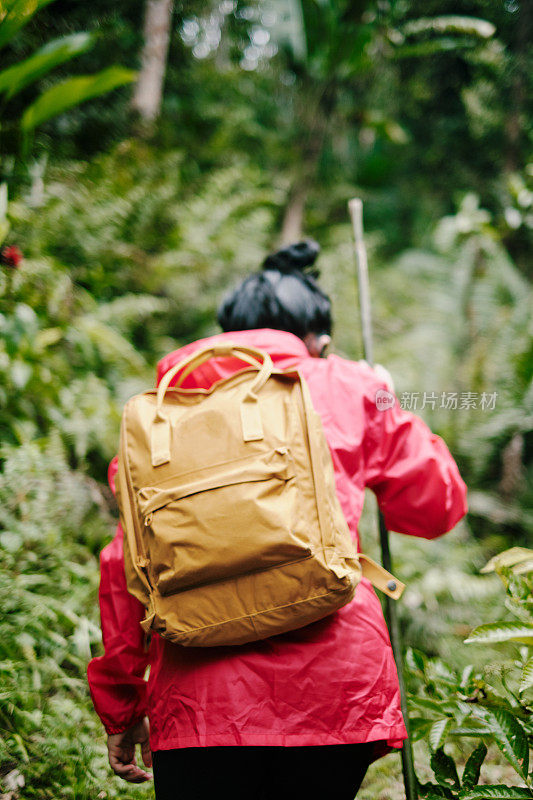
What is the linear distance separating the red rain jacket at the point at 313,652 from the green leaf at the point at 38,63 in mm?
2943

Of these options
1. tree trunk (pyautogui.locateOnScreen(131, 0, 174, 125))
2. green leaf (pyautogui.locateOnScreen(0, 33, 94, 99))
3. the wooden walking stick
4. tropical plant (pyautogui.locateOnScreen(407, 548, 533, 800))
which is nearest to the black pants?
tropical plant (pyautogui.locateOnScreen(407, 548, 533, 800))

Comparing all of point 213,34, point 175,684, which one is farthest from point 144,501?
point 213,34

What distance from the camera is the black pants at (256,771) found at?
1138 mm

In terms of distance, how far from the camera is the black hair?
148 cm

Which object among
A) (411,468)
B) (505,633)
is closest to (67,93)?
(411,468)

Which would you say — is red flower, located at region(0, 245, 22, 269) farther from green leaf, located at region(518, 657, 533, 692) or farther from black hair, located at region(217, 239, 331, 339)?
green leaf, located at region(518, 657, 533, 692)

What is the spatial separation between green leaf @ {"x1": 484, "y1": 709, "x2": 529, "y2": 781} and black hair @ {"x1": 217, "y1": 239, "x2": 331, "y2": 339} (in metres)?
1.08

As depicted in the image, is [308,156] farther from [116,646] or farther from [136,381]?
[116,646]

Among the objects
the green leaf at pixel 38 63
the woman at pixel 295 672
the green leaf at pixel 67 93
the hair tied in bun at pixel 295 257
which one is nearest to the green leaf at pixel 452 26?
the green leaf at pixel 67 93

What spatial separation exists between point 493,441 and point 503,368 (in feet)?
2.04

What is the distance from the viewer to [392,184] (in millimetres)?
8133

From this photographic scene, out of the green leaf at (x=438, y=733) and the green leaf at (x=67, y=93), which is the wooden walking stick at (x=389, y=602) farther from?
the green leaf at (x=67, y=93)

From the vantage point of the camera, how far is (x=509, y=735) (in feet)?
4.24

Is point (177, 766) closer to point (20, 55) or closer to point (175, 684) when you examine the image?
point (175, 684)
